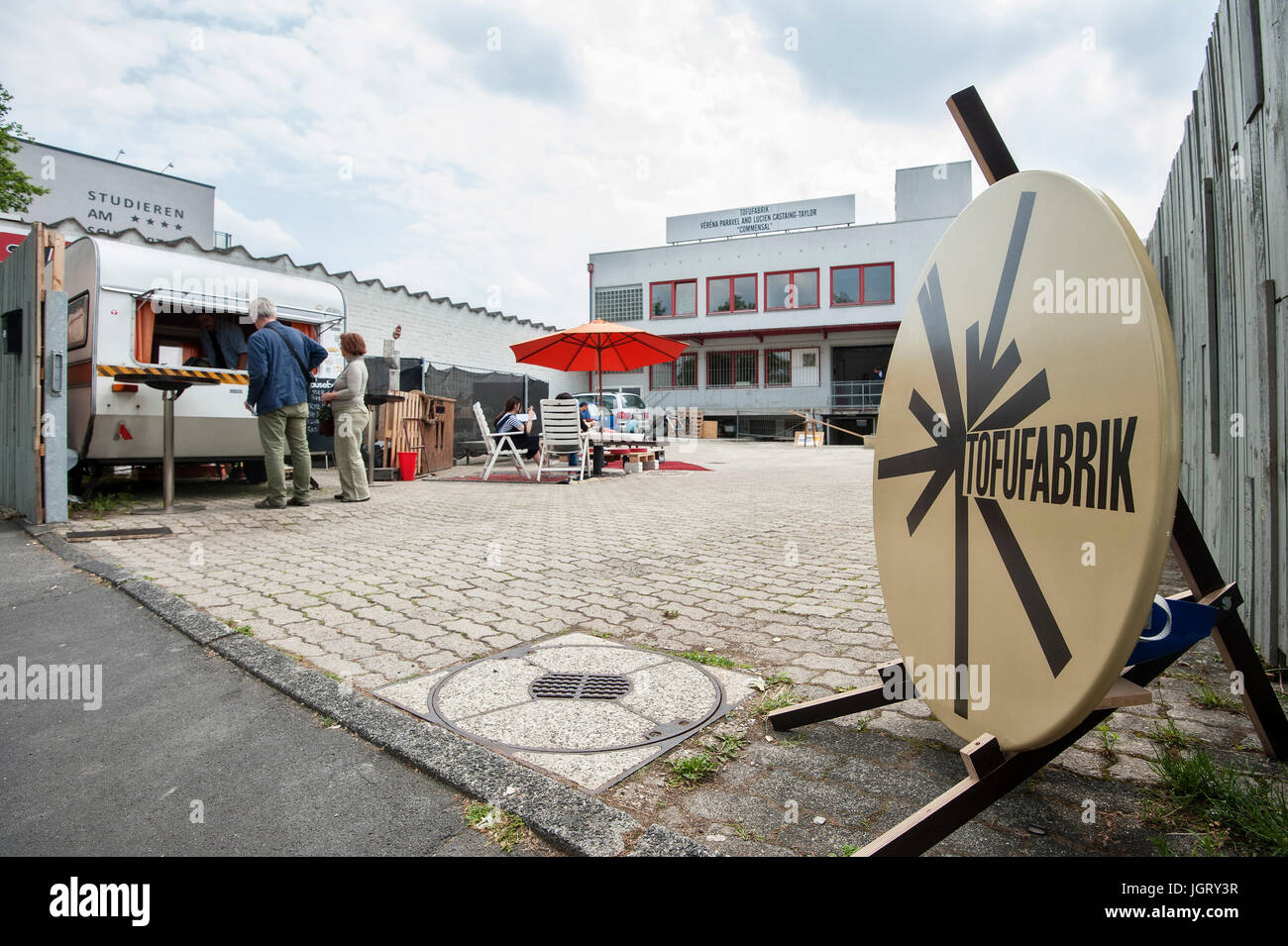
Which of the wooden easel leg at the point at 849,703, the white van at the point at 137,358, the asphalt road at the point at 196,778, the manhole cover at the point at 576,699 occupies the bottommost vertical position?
the asphalt road at the point at 196,778

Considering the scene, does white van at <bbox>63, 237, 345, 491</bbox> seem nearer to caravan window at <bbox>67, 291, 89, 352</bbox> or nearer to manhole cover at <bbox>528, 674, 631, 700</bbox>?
caravan window at <bbox>67, 291, 89, 352</bbox>

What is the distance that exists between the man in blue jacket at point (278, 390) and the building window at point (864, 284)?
85.2ft

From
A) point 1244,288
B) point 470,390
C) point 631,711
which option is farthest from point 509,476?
point 1244,288

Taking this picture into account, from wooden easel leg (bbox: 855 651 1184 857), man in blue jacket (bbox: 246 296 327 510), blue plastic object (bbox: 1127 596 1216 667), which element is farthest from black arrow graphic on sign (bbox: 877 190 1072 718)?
man in blue jacket (bbox: 246 296 327 510)

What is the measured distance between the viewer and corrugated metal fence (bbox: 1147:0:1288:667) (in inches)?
97.4

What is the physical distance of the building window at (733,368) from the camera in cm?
3241

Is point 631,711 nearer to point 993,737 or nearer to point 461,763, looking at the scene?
point 461,763

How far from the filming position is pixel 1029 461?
149 centimetres

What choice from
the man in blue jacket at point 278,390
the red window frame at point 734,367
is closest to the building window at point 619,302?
the red window frame at point 734,367

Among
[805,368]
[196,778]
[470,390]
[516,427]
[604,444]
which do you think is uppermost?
[805,368]

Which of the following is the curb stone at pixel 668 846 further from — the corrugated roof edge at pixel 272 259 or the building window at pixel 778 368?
the building window at pixel 778 368

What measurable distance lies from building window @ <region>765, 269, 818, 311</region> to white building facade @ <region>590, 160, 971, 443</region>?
4 cm

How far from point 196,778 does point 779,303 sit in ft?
102
